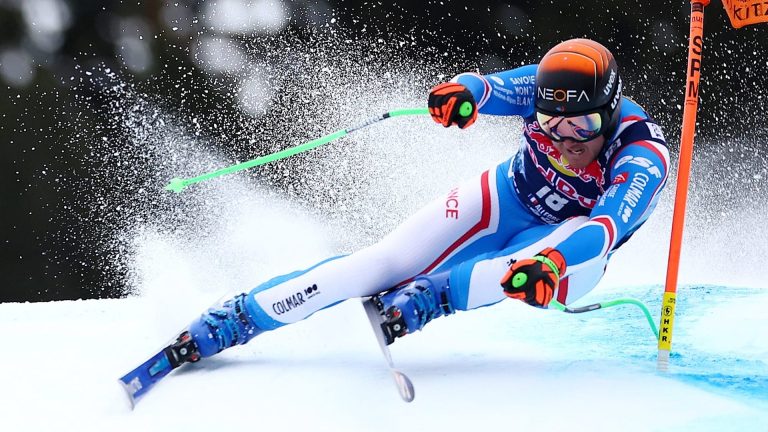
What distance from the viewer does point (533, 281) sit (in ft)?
5.85

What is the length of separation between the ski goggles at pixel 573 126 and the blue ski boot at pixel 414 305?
52 centimetres

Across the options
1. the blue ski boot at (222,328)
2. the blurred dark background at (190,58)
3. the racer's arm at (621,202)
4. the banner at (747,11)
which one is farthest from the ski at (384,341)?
the blurred dark background at (190,58)

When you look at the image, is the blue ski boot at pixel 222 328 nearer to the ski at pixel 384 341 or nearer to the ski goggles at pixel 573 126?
the ski at pixel 384 341

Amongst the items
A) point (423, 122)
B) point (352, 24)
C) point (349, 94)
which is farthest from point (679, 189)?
point (352, 24)

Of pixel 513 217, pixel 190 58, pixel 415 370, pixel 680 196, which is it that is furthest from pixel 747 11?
pixel 190 58

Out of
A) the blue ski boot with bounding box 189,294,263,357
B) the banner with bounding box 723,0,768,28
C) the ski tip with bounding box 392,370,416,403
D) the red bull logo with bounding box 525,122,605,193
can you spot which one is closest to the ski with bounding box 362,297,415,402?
the ski tip with bounding box 392,370,416,403

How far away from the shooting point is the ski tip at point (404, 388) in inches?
75.4

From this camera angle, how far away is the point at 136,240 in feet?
20.0

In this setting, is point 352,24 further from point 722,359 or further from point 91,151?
point 722,359

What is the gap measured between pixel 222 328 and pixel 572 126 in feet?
3.73

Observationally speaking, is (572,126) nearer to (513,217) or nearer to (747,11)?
(513,217)

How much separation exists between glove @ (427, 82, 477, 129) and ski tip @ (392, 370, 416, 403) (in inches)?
28.7

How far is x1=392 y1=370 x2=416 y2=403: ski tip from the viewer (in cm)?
191

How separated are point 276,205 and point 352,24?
1.51 meters
